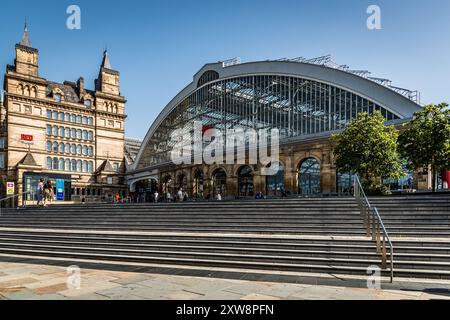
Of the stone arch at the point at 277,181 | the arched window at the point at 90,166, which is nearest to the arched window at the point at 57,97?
the arched window at the point at 90,166

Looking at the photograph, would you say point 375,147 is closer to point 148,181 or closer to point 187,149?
point 187,149

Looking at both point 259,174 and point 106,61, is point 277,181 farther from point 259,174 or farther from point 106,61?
point 106,61

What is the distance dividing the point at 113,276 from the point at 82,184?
59.6m

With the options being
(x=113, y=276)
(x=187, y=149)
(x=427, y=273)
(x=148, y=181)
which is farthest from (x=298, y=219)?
(x=148, y=181)

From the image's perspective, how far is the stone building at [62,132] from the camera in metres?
58.8

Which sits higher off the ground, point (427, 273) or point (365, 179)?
point (365, 179)

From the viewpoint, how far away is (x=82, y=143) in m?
68.4

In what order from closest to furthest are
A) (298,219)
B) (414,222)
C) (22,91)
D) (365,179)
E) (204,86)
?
(414,222) < (298,219) < (365,179) < (204,86) < (22,91)

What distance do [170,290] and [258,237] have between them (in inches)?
230

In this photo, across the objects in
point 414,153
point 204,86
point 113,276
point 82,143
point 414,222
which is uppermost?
point 204,86

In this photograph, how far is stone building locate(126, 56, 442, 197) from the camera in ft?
115

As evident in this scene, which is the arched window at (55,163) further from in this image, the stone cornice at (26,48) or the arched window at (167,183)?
the arched window at (167,183)

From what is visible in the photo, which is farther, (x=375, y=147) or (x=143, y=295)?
(x=375, y=147)

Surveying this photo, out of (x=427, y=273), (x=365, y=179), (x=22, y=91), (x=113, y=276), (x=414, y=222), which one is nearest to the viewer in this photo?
(x=427, y=273)
